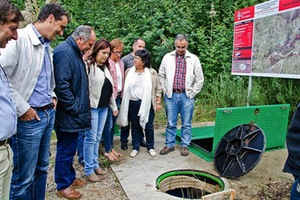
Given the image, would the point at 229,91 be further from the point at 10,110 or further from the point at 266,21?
the point at 10,110

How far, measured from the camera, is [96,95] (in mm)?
3389

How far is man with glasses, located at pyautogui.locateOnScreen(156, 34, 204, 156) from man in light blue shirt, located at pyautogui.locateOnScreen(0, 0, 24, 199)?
280cm

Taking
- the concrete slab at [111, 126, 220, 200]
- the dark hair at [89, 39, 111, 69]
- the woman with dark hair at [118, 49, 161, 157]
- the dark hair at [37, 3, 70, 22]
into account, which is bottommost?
the concrete slab at [111, 126, 220, 200]

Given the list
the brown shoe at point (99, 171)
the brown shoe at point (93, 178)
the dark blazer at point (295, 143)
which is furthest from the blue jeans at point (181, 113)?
the dark blazer at point (295, 143)

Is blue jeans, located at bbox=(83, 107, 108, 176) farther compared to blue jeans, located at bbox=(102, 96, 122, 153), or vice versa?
blue jeans, located at bbox=(102, 96, 122, 153)

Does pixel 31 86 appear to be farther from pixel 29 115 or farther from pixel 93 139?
pixel 93 139

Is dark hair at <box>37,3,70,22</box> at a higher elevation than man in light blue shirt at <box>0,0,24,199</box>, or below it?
higher

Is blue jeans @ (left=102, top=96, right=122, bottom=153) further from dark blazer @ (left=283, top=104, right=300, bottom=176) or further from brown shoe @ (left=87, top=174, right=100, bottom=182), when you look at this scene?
dark blazer @ (left=283, top=104, right=300, bottom=176)

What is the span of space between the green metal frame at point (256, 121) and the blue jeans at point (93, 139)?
157 cm

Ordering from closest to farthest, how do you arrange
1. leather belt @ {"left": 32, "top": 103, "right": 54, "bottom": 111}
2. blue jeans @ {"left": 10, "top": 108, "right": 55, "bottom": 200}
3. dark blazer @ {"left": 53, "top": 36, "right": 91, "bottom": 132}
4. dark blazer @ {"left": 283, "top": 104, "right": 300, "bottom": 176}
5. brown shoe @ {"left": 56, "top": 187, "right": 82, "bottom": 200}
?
dark blazer @ {"left": 283, "top": 104, "right": 300, "bottom": 176} < blue jeans @ {"left": 10, "top": 108, "right": 55, "bottom": 200} < leather belt @ {"left": 32, "top": 103, "right": 54, "bottom": 111} < dark blazer @ {"left": 53, "top": 36, "right": 91, "bottom": 132} < brown shoe @ {"left": 56, "top": 187, "right": 82, "bottom": 200}

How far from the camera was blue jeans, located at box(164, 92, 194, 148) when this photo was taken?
430cm

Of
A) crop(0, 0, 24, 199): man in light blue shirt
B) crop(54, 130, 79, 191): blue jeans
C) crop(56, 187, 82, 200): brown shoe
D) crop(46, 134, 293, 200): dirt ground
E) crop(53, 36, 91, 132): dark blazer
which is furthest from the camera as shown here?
crop(46, 134, 293, 200): dirt ground

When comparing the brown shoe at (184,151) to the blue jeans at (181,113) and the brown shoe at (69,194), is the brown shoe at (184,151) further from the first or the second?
the brown shoe at (69,194)

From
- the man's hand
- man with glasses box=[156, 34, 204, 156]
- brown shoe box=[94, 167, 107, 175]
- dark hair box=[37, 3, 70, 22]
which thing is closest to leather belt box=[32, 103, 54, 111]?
the man's hand
